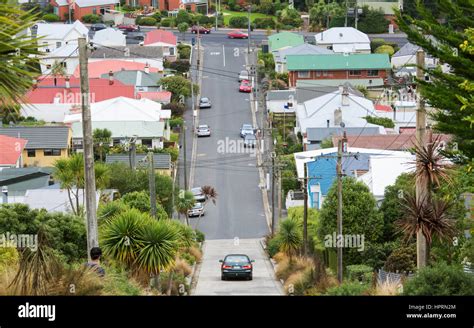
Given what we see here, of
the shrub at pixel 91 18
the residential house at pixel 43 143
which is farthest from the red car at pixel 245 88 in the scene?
the shrub at pixel 91 18

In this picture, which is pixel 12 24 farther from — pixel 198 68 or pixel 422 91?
pixel 198 68

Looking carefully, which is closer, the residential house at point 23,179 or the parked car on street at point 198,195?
the residential house at point 23,179

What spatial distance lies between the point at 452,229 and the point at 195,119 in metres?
66.9

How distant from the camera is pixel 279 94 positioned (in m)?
99.7

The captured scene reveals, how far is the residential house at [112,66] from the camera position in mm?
111375

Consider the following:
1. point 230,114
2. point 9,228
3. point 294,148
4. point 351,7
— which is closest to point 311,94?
point 230,114

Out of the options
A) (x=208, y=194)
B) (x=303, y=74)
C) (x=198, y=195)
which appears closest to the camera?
(x=208, y=194)

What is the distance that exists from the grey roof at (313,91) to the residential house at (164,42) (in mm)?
19502

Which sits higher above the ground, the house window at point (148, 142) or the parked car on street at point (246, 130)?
the house window at point (148, 142)

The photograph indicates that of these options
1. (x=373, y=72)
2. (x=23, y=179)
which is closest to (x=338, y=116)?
(x=373, y=72)

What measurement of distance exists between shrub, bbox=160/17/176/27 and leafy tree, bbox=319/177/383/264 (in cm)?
8888

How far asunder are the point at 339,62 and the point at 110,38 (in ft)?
80.2

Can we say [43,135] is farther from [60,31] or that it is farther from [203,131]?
[60,31]

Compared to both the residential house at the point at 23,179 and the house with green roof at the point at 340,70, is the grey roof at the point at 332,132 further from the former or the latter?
the house with green roof at the point at 340,70
